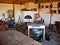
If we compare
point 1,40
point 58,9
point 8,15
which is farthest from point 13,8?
point 1,40

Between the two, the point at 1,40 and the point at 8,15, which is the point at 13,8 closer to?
the point at 8,15

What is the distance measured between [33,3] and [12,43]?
7.87 metres

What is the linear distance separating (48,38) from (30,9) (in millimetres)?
4098

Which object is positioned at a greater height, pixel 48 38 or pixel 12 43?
pixel 12 43

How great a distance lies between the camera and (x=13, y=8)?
10.2 m

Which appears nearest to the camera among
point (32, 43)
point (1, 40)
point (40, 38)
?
point (32, 43)

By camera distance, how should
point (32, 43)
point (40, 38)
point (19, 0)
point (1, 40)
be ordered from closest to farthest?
point (32, 43) → point (1, 40) → point (40, 38) → point (19, 0)

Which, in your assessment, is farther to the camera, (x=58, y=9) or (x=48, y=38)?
(x=58, y=9)

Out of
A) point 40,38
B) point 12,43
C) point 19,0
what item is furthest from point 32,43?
point 19,0

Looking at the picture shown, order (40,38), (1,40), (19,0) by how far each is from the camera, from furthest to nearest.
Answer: (19,0), (40,38), (1,40)

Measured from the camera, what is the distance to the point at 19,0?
9.80 meters

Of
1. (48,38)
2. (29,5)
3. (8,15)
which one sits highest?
(29,5)

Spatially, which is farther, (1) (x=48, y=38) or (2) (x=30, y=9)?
(2) (x=30, y=9)

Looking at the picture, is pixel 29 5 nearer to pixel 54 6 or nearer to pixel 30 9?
pixel 30 9
